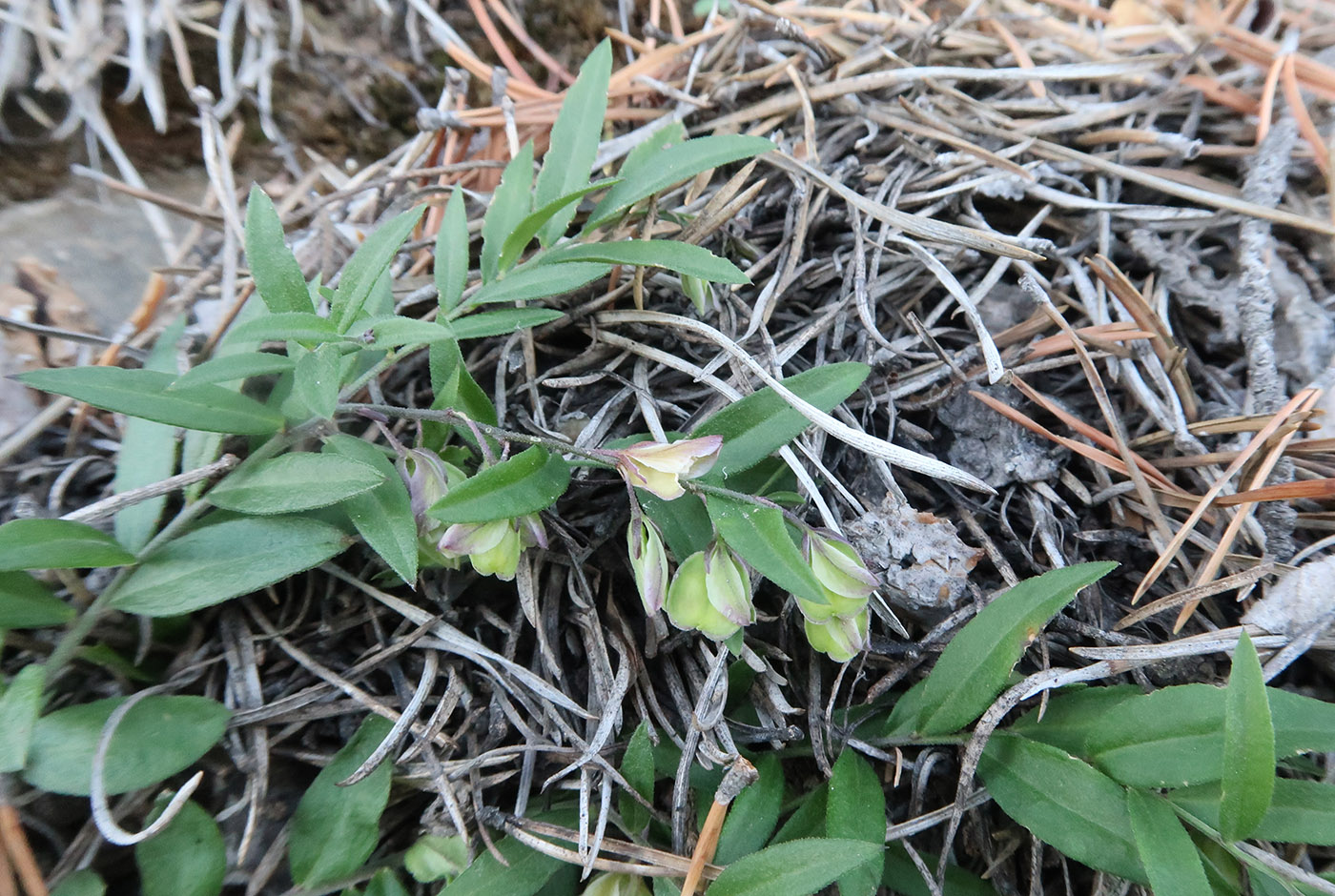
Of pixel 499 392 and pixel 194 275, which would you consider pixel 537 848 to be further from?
pixel 194 275

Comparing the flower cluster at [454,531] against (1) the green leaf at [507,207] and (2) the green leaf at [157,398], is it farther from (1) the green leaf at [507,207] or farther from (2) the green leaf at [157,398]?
(1) the green leaf at [507,207]

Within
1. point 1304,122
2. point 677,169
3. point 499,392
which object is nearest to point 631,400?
point 499,392

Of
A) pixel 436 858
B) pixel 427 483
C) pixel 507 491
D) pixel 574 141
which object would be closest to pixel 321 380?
pixel 427 483

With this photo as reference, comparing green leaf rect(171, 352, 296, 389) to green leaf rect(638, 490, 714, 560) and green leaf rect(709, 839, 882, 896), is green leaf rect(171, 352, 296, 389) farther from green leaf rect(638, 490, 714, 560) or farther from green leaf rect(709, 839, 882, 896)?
green leaf rect(709, 839, 882, 896)

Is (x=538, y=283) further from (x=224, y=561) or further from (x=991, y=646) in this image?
(x=991, y=646)

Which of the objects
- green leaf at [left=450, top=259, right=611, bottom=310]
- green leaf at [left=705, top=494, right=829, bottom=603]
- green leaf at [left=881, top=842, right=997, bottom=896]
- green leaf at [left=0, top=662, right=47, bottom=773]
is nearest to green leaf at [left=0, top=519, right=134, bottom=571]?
green leaf at [left=0, top=662, right=47, bottom=773]

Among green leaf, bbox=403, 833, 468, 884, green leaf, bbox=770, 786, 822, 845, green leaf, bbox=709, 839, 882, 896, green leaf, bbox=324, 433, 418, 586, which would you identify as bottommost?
green leaf, bbox=403, 833, 468, 884
